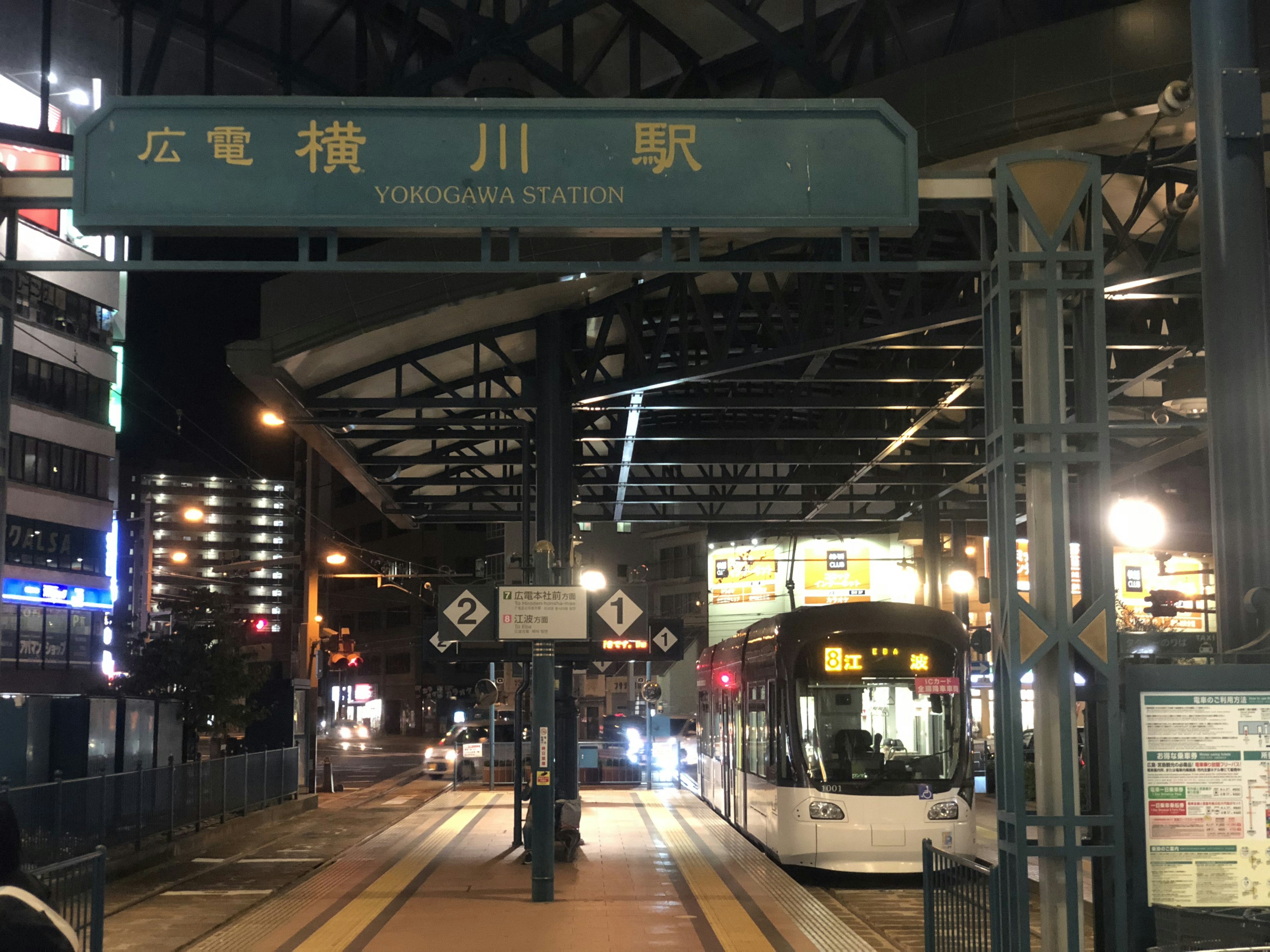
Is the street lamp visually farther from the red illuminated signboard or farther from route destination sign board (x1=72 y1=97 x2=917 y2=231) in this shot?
route destination sign board (x1=72 y1=97 x2=917 y2=231)

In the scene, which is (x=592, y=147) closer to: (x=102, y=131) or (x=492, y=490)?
(x=102, y=131)

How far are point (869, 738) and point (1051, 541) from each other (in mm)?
9371

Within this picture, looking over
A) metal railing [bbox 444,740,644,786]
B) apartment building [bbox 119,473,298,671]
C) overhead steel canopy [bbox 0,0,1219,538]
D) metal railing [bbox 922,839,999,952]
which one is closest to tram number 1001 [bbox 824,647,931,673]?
overhead steel canopy [bbox 0,0,1219,538]

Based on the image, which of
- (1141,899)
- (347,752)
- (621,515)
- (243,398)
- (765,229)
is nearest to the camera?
(1141,899)

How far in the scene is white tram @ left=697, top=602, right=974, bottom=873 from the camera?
16828 mm

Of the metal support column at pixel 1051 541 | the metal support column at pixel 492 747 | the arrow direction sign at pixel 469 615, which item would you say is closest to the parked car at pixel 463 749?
the metal support column at pixel 492 747

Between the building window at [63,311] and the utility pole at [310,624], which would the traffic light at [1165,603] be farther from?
the building window at [63,311]

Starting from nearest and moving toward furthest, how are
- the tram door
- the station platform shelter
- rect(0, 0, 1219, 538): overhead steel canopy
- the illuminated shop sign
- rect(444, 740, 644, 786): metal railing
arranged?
1. the station platform shelter
2. rect(0, 0, 1219, 538): overhead steel canopy
3. the tram door
4. rect(444, 740, 644, 786): metal railing
5. the illuminated shop sign

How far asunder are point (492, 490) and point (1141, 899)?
2418 cm

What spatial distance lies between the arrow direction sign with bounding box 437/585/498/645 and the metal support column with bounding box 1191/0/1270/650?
9.40 metres

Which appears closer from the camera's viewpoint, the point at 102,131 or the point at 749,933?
the point at 102,131

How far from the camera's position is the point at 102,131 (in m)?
8.59

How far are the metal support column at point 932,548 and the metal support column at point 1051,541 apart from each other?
26958 millimetres

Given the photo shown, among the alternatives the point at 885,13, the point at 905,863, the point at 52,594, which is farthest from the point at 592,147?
the point at 52,594
